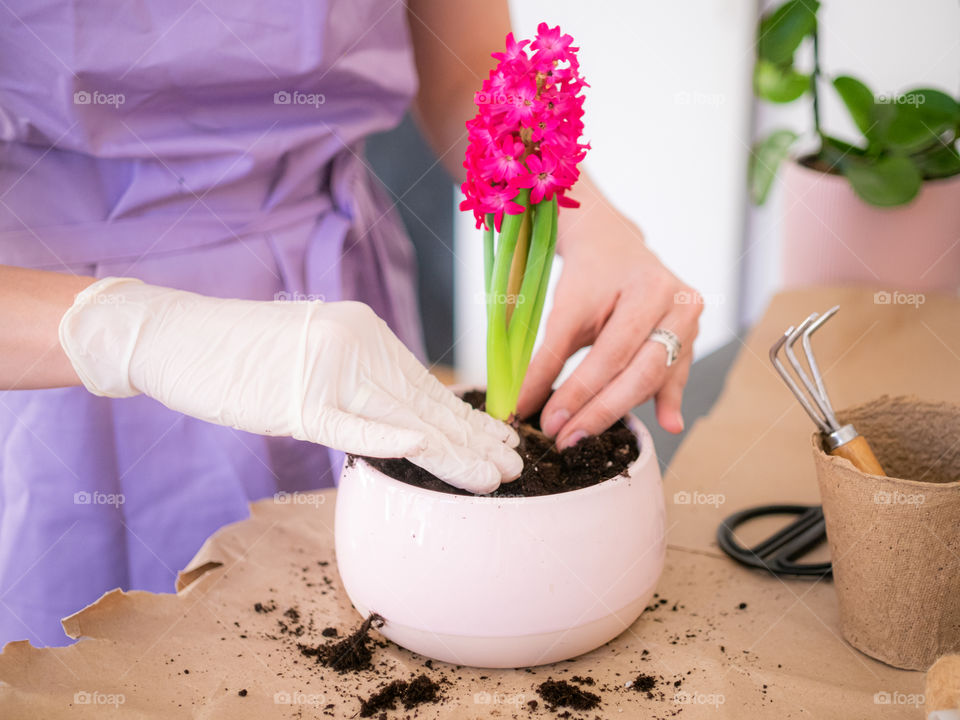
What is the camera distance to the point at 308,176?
3.21 ft

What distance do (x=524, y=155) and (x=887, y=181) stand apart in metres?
1.09

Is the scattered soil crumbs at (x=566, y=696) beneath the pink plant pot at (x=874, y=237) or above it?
beneath

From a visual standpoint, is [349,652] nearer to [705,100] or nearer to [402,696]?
[402,696]

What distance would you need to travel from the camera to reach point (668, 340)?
895mm

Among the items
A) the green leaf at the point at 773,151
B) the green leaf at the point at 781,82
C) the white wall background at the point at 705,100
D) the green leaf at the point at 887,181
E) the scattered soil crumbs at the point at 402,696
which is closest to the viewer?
the scattered soil crumbs at the point at 402,696

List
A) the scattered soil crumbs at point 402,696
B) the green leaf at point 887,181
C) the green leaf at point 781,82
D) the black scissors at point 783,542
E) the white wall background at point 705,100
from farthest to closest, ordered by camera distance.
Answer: the white wall background at point 705,100, the green leaf at point 781,82, the green leaf at point 887,181, the black scissors at point 783,542, the scattered soil crumbs at point 402,696

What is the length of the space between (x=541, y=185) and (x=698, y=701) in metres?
0.41

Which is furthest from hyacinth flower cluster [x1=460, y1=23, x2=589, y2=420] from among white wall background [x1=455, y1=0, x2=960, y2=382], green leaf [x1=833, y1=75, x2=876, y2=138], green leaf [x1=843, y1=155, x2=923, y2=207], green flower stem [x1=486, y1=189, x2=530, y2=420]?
white wall background [x1=455, y1=0, x2=960, y2=382]

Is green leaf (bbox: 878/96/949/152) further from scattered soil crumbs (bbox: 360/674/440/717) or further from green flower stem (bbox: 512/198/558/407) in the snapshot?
scattered soil crumbs (bbox: 360/674/440/717)

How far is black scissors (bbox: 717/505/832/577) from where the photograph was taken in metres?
0.81

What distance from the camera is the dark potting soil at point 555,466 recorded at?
711 mm

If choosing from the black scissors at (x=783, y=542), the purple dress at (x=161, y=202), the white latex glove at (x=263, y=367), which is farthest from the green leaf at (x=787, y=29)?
the white latex glove at (x=263, y=367)

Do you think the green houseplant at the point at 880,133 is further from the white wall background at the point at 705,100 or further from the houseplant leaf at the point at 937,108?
the white wall background at the point at 705,100

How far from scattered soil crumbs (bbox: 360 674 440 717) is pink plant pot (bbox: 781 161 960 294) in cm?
123
